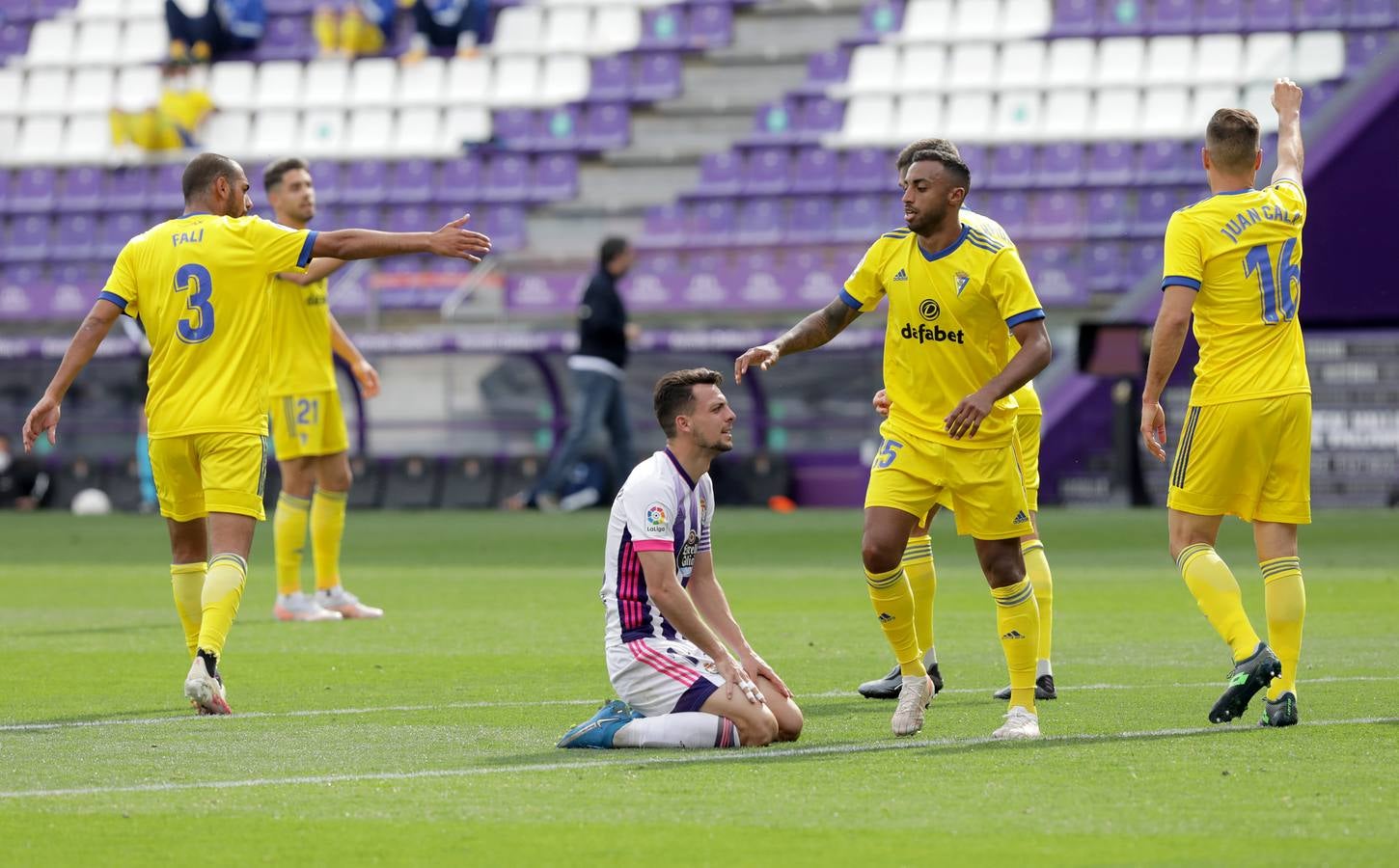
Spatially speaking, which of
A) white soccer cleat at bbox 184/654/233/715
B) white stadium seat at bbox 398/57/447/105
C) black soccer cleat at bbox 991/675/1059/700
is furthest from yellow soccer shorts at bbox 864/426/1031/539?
white stadium seat at bbox 398/57/447/105

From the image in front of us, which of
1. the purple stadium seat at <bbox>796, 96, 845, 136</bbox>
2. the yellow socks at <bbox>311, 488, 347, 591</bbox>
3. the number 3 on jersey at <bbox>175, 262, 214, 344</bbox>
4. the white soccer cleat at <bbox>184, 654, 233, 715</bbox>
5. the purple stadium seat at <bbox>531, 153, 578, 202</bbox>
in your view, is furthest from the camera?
the purple stadium seat at <bbox>531, 153, 578, 202</bbox>

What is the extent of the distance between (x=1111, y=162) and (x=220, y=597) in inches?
719

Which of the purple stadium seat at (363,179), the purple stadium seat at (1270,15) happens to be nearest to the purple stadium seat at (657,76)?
the purple stadium seat at (363,179)

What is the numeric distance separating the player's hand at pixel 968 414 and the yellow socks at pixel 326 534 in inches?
225

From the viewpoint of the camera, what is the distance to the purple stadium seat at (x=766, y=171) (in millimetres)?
25859

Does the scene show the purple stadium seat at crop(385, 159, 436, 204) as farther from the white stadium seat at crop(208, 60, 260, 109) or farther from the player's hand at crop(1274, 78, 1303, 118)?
the player's hand at crop(1274, 78, 1303, 118)

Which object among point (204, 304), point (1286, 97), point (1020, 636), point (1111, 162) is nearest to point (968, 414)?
point (1020, 636)

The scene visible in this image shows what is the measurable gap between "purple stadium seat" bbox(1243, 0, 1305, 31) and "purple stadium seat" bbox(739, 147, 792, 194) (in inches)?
229

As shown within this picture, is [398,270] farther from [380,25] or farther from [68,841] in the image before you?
[68,841]

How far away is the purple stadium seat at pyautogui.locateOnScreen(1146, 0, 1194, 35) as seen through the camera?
25406 mm

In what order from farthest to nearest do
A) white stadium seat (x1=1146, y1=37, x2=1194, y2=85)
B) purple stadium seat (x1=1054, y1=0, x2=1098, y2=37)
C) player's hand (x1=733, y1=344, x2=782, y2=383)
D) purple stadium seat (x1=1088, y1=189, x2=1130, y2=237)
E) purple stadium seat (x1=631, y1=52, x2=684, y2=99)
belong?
purple stadium seat (x1=631, y1=52, x2=684, y2=99), purple stadium seat (x1=1054, y1=0, x2=1098, y2=37), white stadium seat (x1=1146, y1=37, x2=1194, y2=85), purple stadium seat (x1=1088, y1=189, x2=1130, y2=237), player's hand (x1=733, y1=344, x2=782, y2=383)

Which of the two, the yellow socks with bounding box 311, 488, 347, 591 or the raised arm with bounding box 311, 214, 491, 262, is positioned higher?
the raised arm with bounding box 311, 214, 491, 262

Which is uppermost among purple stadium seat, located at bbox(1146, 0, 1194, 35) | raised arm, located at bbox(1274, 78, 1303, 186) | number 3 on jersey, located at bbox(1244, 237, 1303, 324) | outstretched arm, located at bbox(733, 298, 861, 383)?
purple stadium seat, located at bbox(1146, 0, 1194, 35)

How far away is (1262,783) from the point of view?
17.6 feet
